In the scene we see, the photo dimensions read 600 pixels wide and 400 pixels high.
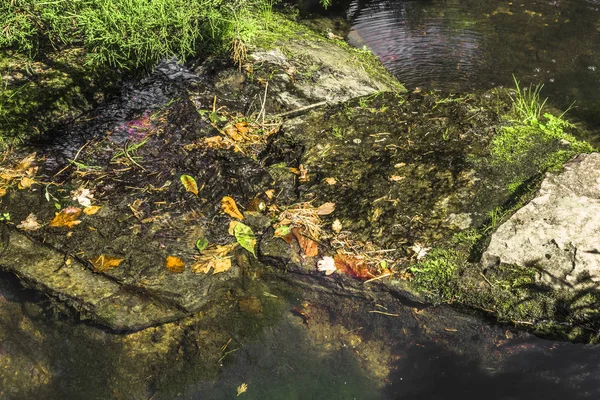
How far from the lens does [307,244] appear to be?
10.7ft

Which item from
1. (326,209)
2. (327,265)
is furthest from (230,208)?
(327,265)

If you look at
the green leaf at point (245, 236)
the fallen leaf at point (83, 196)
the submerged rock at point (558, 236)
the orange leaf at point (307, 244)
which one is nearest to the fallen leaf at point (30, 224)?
the fallen leaf at point (83, 196)

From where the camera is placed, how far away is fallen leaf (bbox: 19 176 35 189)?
12.1 ft

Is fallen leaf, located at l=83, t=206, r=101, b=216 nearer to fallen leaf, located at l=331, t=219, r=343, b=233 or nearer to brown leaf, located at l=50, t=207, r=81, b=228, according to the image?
brown leaf, located at l=50, t=207, r=81, b=228

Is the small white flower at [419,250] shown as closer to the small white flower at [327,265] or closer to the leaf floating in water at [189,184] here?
the small white flower at [327,265]

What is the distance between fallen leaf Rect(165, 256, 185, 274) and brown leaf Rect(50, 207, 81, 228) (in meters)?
0.77

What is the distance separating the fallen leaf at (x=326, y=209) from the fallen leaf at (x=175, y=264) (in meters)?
1.00

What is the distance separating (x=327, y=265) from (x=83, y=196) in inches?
75.1

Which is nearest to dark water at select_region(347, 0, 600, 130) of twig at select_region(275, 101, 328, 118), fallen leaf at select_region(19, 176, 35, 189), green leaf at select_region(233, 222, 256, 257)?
twig at select_region(275, 101, 328, 118)

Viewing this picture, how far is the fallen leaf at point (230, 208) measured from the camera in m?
3.45

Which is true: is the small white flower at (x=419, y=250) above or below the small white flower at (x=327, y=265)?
above

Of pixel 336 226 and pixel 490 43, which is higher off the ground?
pixel 490 43

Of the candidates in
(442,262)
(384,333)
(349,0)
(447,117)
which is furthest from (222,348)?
(349,0)

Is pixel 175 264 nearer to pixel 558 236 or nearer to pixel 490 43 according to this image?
pixel 558 236
